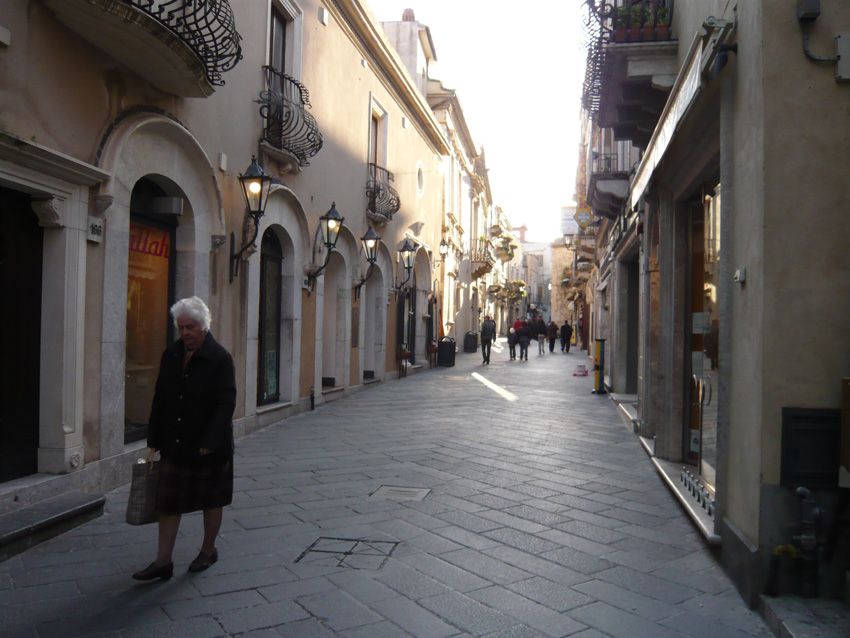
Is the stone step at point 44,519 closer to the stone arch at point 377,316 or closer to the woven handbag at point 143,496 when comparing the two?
the woven handbag at point 143,496

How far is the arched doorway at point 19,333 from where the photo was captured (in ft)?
17.4

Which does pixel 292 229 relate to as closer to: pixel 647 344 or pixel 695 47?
pixel 647 344

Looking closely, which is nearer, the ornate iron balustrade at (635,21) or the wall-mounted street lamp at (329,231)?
the ornate iron balustrade at (635,21)

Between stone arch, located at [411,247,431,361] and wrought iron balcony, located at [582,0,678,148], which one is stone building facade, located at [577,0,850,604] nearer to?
wrought iron balcony, located at [582,0,678,148]

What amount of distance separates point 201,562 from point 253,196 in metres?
5.69

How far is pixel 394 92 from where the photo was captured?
17.4 m

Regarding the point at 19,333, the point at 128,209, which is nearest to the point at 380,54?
the point at 128,209

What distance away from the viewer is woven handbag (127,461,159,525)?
4.00 m

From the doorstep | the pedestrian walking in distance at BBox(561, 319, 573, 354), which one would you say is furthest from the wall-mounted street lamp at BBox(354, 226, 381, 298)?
the pedestrian walking in distance at BBox(561, 319, 573, 354)

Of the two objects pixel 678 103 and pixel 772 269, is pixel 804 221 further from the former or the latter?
pixel 678 103

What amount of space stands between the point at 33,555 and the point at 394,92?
48.7 ft

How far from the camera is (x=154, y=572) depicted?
13.2 ft

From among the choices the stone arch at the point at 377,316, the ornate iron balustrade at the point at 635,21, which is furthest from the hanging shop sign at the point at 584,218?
the ornate iron balustrade at the point at 635,21

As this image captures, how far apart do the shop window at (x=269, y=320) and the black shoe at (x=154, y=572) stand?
21.1 feet
